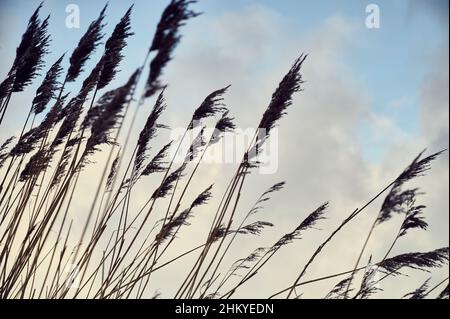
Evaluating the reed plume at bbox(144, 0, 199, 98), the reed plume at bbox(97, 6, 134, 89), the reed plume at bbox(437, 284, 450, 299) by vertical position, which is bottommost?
the reed plume at bbox(437, 284, 450, 299)

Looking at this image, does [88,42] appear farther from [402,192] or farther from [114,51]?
[402,192]

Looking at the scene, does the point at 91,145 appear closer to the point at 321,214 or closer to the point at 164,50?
the point at 164,50

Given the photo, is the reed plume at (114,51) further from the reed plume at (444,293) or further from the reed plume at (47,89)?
the reed plume at (444,293)

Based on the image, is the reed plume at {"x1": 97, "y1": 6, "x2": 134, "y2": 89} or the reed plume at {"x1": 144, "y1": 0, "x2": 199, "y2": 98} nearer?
the reed plume at {"x1": 144, "y1": 0, "x2": 199, "y2": 98}

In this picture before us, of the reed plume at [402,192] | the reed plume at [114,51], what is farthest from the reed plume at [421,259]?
the reed plume at [114,51]

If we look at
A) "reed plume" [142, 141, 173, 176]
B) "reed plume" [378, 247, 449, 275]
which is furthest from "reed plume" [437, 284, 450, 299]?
Answer: "reed plume" [142, 141, 173, 176]

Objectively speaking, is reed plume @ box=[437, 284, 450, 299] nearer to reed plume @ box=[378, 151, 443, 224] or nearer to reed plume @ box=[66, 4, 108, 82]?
reed plume @ box=[378, 151, 443, 224]

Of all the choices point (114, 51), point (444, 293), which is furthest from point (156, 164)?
point (444, 293)

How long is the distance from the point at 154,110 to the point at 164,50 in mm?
666

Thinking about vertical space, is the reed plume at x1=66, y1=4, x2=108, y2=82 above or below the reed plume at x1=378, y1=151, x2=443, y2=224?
above

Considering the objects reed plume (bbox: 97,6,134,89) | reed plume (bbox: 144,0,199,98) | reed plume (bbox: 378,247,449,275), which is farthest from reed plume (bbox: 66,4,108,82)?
reed plume (bbox: 378,247,449,275)

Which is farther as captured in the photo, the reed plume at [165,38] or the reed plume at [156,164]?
the reed plume at [156,164]

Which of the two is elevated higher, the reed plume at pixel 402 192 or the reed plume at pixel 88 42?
the reed plume at pixel 88 42

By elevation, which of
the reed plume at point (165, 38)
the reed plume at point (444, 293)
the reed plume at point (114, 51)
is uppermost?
the reed plume at point (114, 51)
